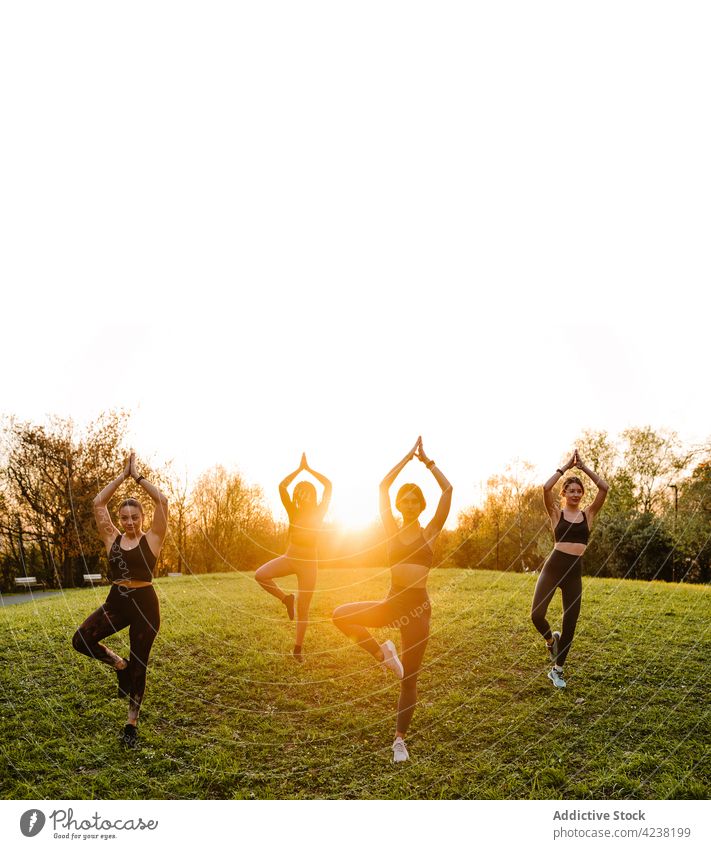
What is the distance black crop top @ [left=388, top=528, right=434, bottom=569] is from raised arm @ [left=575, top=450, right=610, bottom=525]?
222cm

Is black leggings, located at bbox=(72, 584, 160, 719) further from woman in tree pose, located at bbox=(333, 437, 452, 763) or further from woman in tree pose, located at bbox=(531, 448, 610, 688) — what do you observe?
woman in tree pose, located at bbox=(531, 448, 610, 688)

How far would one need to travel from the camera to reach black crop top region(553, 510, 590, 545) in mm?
8352

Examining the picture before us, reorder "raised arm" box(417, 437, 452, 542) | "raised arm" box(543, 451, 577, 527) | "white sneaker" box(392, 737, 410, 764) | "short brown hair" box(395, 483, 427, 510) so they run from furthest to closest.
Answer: "raised arm" box(543, 451, 577, 527) → "white sneaker" box(392, 737, 410, 764) → "short brown hair" box(395, 483, 427, 510) → "raised arm" box(417, 437, 452, 542)

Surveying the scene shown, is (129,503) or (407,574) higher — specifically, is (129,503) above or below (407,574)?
above

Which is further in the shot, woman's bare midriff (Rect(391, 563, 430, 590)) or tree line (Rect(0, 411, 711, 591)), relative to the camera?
tree line (Rect(0, 411, 711, 591))

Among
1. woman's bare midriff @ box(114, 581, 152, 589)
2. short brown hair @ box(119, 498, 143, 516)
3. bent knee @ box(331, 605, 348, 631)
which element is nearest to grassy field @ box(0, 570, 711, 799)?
bent knee @ box(331, 605, 348, 631)

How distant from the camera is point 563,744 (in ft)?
26.3

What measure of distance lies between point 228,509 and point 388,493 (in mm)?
7122

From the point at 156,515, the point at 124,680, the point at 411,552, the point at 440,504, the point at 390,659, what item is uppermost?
the point at 156,515

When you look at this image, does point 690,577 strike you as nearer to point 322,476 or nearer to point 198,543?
point 198,543

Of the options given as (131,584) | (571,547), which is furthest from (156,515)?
(571,547)

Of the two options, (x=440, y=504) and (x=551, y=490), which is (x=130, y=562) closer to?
(x=440, y=504)

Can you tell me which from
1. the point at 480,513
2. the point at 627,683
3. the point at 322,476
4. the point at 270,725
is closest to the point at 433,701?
the point at 270,725

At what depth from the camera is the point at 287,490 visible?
7801mm
